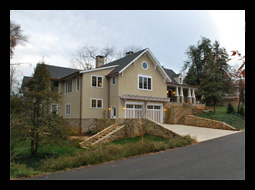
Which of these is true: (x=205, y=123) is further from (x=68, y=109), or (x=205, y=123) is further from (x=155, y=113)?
(x=68, y=109)

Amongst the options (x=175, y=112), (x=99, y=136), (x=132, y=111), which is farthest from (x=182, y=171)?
(x=175, y=112)

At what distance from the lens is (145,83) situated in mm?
22234

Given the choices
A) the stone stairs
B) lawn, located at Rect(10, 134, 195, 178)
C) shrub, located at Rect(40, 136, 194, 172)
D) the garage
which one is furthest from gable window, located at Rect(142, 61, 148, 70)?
shrub, located at Rect(40, 136, 194, 172)

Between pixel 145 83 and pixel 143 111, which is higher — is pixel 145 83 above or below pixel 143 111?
above

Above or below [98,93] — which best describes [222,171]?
below

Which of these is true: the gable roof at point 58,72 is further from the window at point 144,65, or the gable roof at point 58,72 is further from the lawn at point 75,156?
the lawn at point 75,156

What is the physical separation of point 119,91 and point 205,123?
9.83 metres

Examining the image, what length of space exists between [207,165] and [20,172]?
300 inches

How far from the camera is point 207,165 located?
8.06 metres

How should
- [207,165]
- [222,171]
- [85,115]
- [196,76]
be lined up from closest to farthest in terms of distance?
[222,171] → [207,165] → [85,115] → [196,76]
